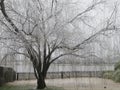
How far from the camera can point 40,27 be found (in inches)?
468

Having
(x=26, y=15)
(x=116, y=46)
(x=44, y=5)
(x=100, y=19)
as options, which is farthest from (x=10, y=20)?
(x=116, y=46)

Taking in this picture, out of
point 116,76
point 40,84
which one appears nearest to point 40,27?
point 40,84

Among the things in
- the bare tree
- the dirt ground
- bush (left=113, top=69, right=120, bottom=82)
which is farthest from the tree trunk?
bush (left=113, top=69, right=120, bottom=82)

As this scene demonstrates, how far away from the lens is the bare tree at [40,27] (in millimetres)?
11953

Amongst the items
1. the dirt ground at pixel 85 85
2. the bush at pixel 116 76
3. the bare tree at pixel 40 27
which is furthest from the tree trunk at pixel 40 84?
the bush at pixel 116 76

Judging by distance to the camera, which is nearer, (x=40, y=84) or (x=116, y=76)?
(x=40, y=84)

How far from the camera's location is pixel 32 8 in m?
12.2

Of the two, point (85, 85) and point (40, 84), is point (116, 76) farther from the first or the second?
point (40, 84)

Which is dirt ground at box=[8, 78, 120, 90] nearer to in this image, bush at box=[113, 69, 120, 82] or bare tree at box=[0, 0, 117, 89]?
bush at box=[113, 69, 120, 82]

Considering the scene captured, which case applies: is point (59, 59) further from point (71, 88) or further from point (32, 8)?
point (32, 8)

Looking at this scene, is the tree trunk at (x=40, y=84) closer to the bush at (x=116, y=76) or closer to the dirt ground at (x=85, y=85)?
the dirt ground at (x=85, y=85)

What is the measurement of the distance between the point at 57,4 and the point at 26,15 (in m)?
1.69

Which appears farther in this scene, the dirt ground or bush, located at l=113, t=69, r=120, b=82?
bush, located at l=113, t=69, r=120, b=82

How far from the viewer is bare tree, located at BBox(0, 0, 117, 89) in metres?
12.0
